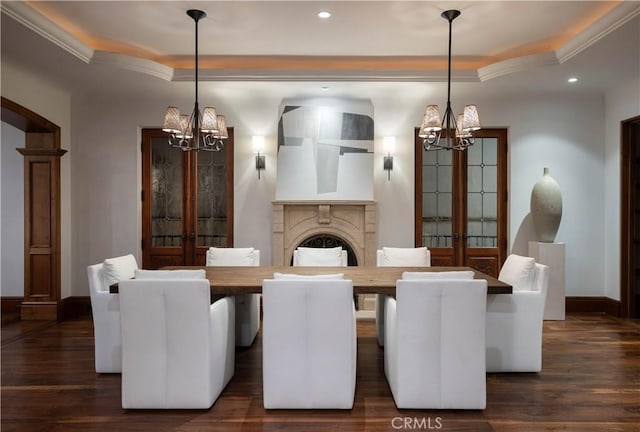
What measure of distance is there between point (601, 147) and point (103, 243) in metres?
6.46

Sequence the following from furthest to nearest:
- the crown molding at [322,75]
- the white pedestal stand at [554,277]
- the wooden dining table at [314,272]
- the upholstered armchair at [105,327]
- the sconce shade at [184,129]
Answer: the white pedestal stand at [554,277] → the crown molding at [322,75] → the sconce shade at [184,129] → the upholstered armchair at [105,327] → the wooden dining table at [314,272]

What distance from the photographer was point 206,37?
175 inches

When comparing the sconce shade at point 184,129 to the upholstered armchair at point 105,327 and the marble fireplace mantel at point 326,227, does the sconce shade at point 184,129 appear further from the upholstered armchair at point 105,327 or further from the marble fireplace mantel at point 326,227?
the marble fireplace mantel at point 326,227

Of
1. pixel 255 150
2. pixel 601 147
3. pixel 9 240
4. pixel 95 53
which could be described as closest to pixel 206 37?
pixel 95 53

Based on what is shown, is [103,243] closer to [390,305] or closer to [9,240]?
[9,240]

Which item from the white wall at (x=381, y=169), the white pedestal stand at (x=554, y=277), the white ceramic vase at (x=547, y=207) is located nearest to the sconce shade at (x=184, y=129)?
the white wall at (x=381, y=169)

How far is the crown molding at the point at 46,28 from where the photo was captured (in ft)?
11.2

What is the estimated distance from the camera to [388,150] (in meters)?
5.88

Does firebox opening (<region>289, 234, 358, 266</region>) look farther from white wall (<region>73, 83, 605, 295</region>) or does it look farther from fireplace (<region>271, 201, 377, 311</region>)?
white wall (<region>73, 83, 605, 295</region>)

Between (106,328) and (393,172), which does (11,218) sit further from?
(393,172)

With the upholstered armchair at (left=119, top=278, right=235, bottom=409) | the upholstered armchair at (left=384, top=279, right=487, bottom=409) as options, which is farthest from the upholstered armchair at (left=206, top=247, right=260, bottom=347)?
the upholstered armchair at (left=384, top=279, right=487, bottom=409)

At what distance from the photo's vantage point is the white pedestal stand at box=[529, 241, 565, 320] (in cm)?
521

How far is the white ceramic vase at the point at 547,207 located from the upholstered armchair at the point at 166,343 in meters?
4.15

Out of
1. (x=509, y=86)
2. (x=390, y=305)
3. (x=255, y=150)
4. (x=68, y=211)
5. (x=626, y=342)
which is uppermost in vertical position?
(x=509, y=86)
